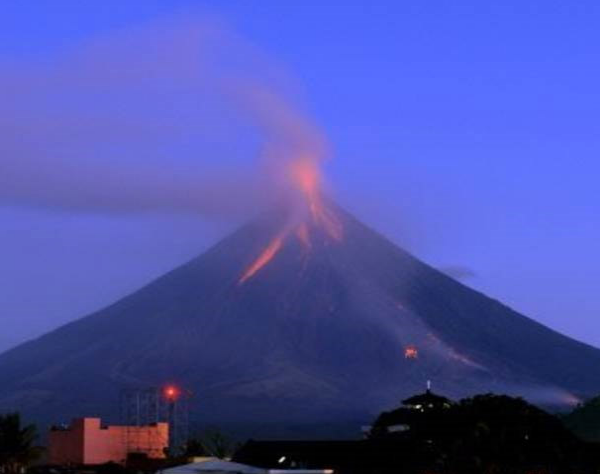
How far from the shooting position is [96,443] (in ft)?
410

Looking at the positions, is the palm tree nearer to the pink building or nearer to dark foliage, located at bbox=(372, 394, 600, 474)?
the pink building

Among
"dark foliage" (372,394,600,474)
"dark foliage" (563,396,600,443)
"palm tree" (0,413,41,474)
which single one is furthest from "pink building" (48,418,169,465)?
"dark foliage" (372,394,600,474)

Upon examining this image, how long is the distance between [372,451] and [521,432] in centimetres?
626

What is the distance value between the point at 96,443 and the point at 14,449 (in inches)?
1141

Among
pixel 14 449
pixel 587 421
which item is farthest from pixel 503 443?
pixel 587 421

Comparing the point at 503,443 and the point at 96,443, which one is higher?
the point at 96,443

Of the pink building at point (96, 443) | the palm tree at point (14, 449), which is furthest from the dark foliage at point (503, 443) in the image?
the pink building at point (96, 443)

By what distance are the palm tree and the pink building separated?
79.4 ft

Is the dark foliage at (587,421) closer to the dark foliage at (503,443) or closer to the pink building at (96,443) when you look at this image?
the pink building at (96,443)

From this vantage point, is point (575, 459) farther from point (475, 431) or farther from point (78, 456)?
point (78, 456)

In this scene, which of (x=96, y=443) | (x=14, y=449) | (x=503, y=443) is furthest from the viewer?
(x=96, y=443)

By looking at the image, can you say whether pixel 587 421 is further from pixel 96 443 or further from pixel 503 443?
pixel 503 443

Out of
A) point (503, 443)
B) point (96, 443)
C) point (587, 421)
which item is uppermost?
point (587, 421)

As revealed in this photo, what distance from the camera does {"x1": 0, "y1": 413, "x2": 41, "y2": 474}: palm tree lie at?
9600 cm
